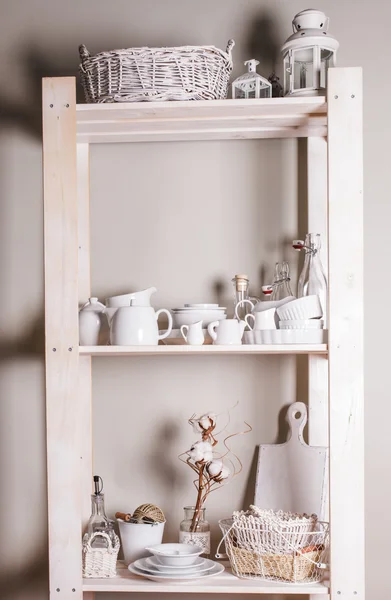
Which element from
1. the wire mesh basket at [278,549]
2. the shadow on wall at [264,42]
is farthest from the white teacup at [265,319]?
the shadow on wall at [264,42]

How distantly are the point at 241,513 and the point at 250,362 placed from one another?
1.39ft

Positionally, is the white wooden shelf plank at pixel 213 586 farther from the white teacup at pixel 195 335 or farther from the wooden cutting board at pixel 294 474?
the white teacup at pixel 195 335

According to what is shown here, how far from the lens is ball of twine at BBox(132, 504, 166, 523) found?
6.44 ft

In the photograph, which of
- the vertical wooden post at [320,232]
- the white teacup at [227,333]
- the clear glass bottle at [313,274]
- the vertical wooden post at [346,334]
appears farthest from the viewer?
the vertical wooden post at [320,232]

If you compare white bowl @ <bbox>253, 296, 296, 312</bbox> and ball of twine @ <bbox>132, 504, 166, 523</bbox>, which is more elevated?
white bowl @ <bbox>253, 296, 296, 312</bbox>

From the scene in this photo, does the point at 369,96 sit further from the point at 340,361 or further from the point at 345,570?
the point at 345,570

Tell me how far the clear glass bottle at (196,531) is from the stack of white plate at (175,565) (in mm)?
47

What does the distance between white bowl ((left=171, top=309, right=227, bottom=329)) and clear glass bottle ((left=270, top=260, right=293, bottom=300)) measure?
0.18 meters

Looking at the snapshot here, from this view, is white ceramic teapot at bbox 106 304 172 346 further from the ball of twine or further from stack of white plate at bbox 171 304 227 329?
the ball of twine

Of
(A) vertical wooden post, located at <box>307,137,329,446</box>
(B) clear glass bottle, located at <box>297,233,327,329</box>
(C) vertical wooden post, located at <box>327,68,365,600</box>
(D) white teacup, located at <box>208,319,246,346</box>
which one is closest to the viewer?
(C) vertical wooden post, located at <box>327,68,365,600</box>

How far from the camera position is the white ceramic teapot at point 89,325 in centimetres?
189

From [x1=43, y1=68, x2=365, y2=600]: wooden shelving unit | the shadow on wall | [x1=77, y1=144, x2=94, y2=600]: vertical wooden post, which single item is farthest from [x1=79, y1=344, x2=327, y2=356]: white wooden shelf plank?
the shadow on wall

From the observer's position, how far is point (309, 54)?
1912mm

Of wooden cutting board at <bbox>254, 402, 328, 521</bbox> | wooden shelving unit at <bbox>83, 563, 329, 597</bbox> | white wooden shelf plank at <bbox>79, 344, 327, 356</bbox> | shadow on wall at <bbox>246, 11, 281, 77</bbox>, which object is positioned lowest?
wooden shelving unit at <bbox>83, 563, 329, 597</bbox>
